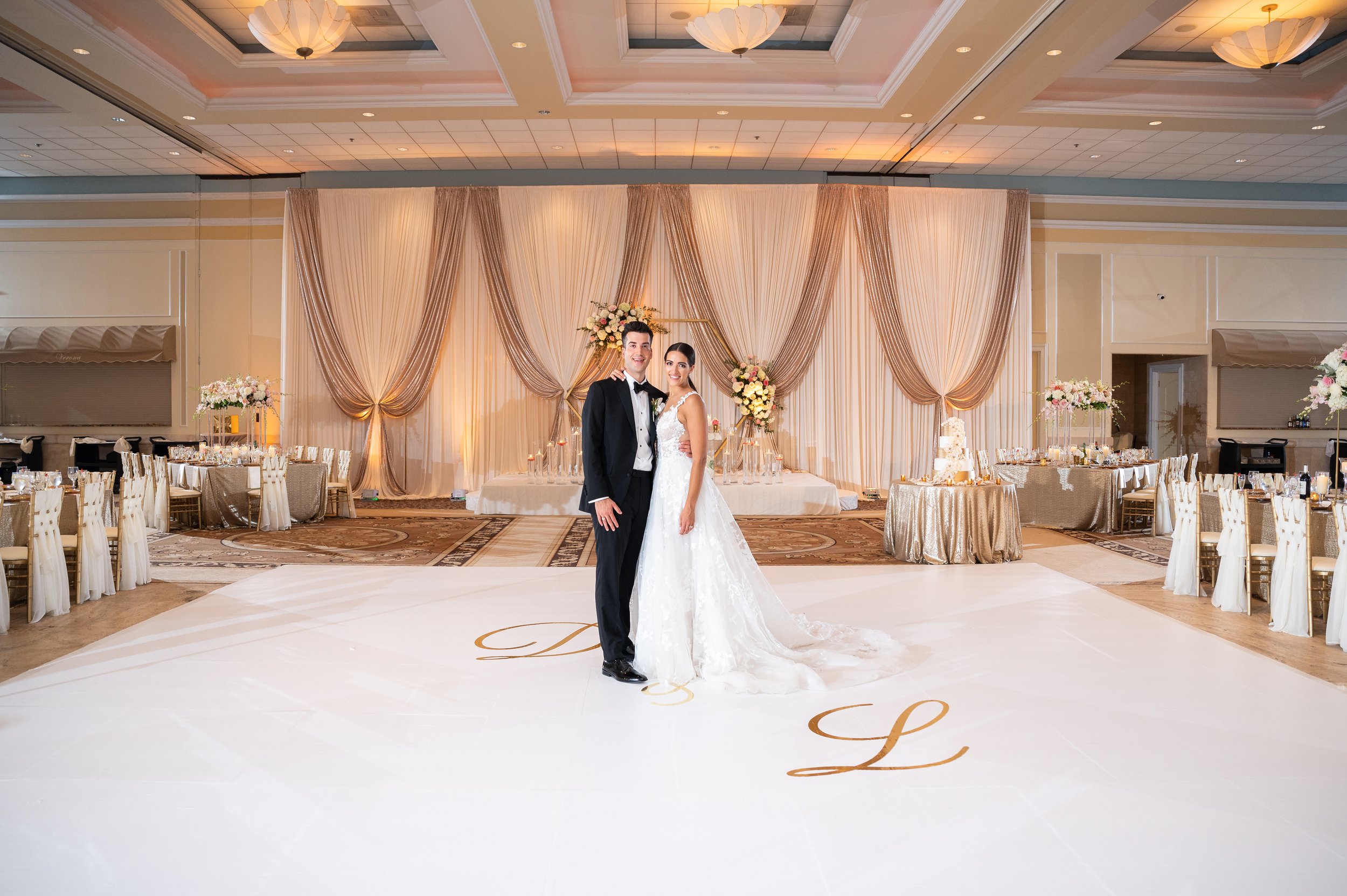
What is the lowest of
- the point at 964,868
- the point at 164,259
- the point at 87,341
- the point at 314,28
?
the point at 964,868

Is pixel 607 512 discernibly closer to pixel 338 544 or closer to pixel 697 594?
pixel 697 594

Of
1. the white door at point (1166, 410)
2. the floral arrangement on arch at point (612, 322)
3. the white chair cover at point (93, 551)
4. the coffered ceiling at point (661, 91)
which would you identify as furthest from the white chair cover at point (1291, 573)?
the white door at point (1166, 410)

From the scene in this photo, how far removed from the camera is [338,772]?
2.89 metres

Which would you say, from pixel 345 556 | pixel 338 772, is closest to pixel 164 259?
pixel 345 556

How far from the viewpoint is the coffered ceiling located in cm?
780

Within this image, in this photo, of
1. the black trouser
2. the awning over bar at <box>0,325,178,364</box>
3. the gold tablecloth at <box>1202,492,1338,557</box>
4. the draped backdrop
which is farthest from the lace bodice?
the awning over bar at <box>0,325,178,364</box>

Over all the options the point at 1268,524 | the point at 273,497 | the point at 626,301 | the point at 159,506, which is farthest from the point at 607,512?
the point at 626,301

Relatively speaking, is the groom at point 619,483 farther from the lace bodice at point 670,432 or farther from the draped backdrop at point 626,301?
the draped backdrop at point 626,301

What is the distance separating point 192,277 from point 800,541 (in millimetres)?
9605

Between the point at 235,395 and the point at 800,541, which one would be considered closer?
the point at 800,541

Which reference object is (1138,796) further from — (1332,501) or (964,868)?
(1332,501)

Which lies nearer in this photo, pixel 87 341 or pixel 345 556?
pixel 345 556

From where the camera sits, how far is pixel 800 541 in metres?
8.17

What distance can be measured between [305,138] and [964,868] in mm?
11124
